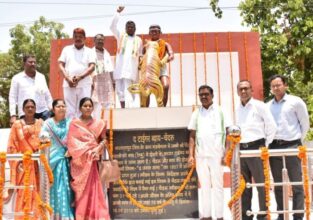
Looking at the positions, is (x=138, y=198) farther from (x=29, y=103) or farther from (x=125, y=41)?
(x=125, y=41)

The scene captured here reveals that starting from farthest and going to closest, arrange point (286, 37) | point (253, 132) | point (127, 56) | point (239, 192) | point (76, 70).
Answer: point (286, 37), point (127, 56), point (76, 70), point (253, 132), point (239, 192)

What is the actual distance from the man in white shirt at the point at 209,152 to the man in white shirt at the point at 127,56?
5.14 feet

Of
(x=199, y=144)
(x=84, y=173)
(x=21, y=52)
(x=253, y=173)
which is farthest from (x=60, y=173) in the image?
(x=21, y=52)

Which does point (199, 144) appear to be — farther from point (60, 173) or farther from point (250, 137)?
point (60, 173)

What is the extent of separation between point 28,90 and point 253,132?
272 centimetres

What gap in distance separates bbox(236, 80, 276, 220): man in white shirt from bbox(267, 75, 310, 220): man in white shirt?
0.13 m

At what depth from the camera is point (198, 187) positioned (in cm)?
493

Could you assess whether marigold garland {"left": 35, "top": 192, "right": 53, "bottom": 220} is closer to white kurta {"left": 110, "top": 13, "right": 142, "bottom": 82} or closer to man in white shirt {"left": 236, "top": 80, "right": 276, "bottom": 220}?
man in white shirt {"left": 236, "top": 80, "right": 276, "bottom": 220}

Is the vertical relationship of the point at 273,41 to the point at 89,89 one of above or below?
above

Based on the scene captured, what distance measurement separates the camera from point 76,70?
5512 mm

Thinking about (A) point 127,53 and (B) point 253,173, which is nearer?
(B) point 253,173

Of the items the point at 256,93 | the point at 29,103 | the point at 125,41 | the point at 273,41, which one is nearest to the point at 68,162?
the point at 29,103

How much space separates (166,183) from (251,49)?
4.56 metres

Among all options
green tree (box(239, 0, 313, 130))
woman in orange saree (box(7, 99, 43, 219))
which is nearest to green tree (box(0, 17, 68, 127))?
green tree (box(239, 0, 313, 130))
